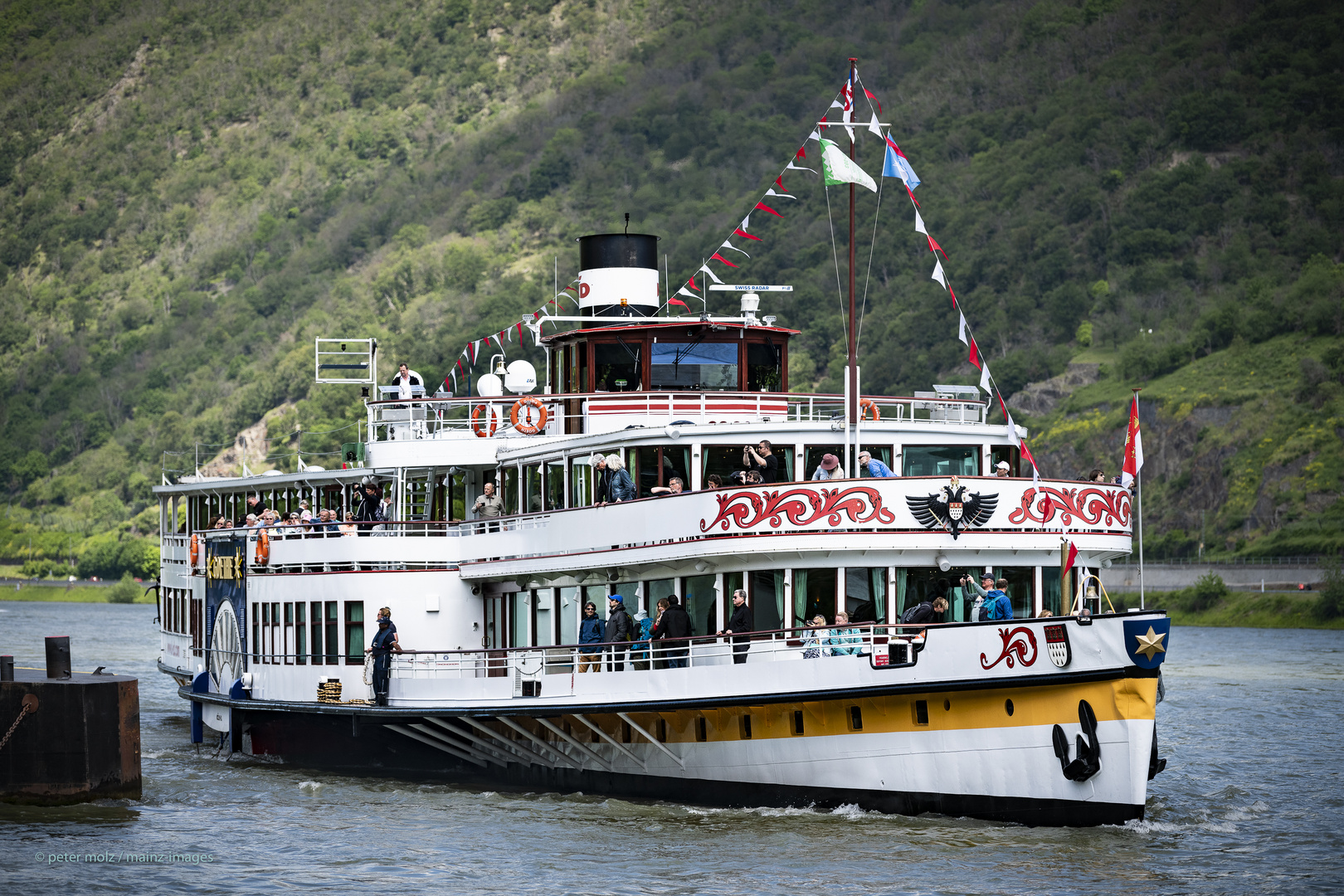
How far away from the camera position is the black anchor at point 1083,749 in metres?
19.5

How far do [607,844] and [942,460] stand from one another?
7.05 metres

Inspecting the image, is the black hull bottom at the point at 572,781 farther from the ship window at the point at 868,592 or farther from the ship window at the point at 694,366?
the ship window at the point at 694,366

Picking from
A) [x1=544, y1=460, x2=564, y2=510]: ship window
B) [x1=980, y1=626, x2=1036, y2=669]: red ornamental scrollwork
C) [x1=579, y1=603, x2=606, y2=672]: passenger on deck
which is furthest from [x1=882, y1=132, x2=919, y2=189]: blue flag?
[x1=579, y1=603, x2=606, y2=672]: passenger on deck

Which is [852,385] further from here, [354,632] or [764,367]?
[354,632]

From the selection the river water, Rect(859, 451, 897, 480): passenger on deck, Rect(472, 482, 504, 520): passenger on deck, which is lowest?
the river water

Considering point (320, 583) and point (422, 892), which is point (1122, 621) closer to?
point (422, 892)

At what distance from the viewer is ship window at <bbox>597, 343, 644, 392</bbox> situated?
27.5 meters

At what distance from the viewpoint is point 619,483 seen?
2317 centimetres

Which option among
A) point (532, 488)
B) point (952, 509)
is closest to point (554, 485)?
point (532, 488)

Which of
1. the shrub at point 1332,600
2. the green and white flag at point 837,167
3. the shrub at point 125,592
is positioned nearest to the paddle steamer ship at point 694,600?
the green and white flag at point 837,167

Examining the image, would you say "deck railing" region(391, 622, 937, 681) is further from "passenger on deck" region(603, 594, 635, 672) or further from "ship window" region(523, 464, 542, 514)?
"ship window" region(523, 464, 542, 514)

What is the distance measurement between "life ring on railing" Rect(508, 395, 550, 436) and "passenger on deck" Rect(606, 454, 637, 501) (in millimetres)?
3178

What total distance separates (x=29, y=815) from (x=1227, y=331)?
113 m

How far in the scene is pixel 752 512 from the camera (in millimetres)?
21328
